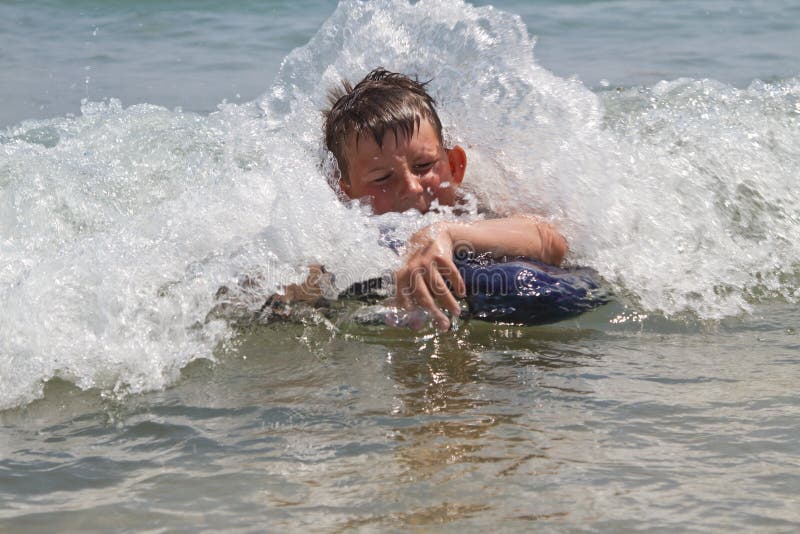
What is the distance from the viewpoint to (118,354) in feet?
9.86

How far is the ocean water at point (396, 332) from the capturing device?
7.36 feet

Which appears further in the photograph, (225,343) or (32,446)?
(225,343)

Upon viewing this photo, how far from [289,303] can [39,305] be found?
31.9 inches

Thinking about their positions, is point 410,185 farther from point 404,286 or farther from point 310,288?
point 404,286

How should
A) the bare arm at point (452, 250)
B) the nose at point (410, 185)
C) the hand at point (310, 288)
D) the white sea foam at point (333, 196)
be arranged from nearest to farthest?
the bare arm at point (452, 250), the white sea foam at point (333, 196), the hand at point (310, 288), the nose at point (410, 185)

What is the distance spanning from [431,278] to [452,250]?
1.13ft

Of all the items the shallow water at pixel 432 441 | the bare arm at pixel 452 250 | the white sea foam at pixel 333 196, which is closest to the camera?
the shallow water at pixel 432 441

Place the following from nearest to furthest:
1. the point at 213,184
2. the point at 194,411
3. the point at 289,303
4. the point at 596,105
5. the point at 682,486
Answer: the point at 682,486, the point at 194,411, the point at 289,303, the point at 213,184, the point at 596,105

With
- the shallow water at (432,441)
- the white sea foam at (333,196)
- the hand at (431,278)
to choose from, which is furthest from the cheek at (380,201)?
the shallow water at (432,441)

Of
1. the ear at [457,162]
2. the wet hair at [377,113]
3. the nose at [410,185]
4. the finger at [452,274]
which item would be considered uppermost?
the wet hair at [377,113]

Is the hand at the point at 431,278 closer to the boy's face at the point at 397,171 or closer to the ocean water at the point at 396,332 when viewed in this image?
the ocean water at the point at 396,332

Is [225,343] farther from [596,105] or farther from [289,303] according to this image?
[596,105]

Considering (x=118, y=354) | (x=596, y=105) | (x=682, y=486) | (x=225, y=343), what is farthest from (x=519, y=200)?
(x=682, y=486)

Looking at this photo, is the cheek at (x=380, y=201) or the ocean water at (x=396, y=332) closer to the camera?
the ocean water at (x=396, y=332)
